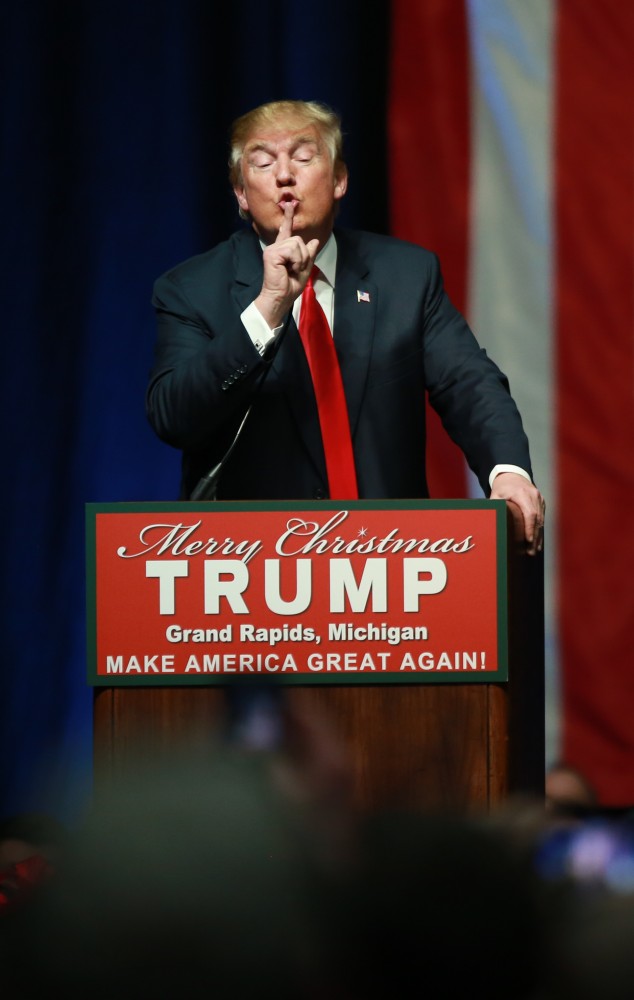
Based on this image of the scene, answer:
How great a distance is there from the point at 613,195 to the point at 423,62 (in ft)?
1.75

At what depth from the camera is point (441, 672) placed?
1.87 m

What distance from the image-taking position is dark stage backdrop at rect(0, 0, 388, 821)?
3.48 metres

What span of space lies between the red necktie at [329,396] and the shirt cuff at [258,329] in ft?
0.65

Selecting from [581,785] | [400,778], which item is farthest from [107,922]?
[581,785]

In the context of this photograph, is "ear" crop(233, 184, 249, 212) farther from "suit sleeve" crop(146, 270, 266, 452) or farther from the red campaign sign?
the red campaign sign

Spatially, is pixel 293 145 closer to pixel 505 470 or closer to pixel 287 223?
pixel 287 223

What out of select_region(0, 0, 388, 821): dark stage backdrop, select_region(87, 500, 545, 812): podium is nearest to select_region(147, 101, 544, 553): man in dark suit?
select_region(87, 500, 545, 812): podium

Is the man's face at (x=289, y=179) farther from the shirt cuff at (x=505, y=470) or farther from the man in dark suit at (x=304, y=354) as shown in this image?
the shirt cuff at (x=505, y=470)

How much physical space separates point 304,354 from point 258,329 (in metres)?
0.22

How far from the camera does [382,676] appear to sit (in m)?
1.88

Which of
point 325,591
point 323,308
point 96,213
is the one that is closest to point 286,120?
point 323,308

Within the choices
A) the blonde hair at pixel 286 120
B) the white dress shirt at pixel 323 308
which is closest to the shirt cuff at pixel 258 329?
the white dress shirt at pixel 323 308

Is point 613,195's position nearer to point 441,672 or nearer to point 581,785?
point 581,785

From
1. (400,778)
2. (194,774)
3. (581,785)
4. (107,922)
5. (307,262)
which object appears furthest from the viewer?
(581,785)
